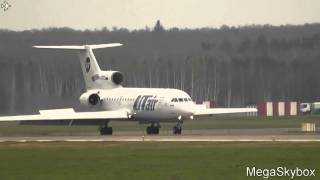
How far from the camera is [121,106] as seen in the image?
78.2 metres

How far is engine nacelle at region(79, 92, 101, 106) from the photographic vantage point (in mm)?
79562

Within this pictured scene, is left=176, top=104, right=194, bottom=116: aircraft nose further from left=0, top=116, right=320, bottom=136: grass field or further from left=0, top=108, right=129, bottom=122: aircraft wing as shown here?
left=0, top=108, right=129, bottom=122: aircraft wing

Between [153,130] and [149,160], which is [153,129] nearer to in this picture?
[153,130]

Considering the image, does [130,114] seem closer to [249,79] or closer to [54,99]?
[54,99]

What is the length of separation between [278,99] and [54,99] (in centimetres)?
3218

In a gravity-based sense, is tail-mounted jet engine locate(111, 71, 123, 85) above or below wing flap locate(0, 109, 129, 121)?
above

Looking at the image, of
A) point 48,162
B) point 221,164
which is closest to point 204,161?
point 221,164

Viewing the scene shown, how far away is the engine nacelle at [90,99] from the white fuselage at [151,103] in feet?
1.47

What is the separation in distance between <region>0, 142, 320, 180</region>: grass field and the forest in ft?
147

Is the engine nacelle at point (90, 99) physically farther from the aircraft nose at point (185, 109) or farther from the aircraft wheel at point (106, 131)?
the aircraft nose at point (185, 109)

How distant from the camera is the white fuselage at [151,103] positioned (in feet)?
240

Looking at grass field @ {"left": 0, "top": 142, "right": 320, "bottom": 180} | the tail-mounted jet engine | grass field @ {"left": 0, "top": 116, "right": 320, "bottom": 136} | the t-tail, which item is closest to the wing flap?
grass field @ {"left": 0, "top": 116, "right": 320, "bottom": 136}

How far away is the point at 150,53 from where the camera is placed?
104 meters

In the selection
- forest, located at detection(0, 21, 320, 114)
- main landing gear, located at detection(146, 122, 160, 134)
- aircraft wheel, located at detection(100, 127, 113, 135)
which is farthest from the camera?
forest, located at detection(0, 21, 320, 114)
